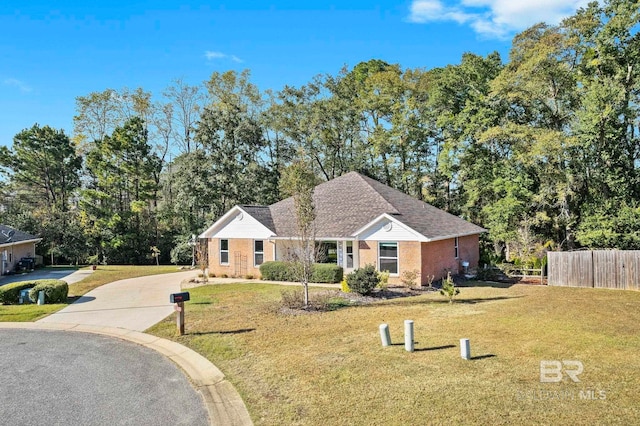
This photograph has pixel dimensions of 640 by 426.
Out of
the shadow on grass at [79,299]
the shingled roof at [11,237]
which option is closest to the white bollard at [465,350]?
the shadow on grass at [79,299]

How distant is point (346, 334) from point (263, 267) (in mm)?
13784

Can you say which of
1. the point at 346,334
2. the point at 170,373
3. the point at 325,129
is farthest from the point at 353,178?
the point at 170,373

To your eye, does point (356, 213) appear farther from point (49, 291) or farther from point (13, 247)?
point (13, 247)

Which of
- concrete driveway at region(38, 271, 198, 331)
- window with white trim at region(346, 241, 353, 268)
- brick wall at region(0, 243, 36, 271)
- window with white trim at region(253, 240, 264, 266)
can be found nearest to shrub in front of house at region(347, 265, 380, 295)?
window with white trim at region(346, 241, 353, 268)

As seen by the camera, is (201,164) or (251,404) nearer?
(251,404)

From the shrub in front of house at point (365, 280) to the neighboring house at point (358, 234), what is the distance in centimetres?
419

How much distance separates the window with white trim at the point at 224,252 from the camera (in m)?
27.5

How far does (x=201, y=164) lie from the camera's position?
38656 millimetres

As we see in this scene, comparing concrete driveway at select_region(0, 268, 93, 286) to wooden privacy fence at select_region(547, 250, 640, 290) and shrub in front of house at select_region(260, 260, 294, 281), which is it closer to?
shrub in front of house at select_region(260, 260, 294, 281)

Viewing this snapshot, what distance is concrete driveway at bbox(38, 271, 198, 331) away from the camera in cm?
1456

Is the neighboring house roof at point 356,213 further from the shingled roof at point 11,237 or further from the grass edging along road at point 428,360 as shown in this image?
the shingled roof at point 11,237

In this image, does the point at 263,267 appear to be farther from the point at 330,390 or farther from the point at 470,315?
the point at 330,390

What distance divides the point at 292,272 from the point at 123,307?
8.07 metres

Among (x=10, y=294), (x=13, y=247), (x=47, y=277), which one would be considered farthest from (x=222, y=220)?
(x=13, y=247)
